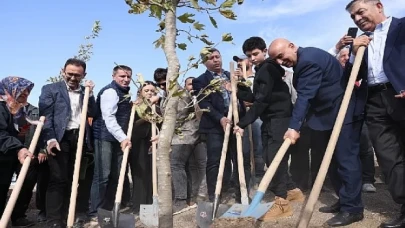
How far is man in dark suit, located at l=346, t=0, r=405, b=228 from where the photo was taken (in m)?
3.48

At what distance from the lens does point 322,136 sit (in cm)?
435

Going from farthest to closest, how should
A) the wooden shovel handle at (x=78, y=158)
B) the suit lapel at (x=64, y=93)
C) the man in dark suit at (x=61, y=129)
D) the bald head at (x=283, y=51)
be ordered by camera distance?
the suit lapel at (x=64, y=93) < the man in dark suit at (x=61, y=129) < the wooden shovel handle at (x=78, y=158) < the bald head at (x=283, y=51)

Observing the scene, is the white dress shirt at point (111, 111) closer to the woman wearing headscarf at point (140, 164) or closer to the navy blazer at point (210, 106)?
the woman wearing headscarf at point (140, 164)

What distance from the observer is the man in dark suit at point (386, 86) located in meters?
3.48

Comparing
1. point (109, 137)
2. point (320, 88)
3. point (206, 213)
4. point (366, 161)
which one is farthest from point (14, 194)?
point (366, 161)

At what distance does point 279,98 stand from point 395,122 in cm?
140

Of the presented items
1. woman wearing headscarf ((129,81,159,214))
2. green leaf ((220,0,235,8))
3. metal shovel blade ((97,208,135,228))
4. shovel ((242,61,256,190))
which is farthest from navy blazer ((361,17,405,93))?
woman wearing headscarf ((129,81,159,214))

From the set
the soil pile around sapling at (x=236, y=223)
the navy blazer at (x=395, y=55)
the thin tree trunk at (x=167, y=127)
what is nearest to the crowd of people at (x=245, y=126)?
the navy blazer at (x=395, y=55)

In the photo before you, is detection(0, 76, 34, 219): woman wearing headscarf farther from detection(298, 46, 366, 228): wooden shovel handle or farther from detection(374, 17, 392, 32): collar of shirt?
detection(374, 17, 392, 32): collar of shirt

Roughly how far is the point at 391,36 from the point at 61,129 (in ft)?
11.7

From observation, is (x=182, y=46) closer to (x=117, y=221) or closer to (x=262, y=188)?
(x=262, y=188)

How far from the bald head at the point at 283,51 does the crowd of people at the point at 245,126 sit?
0.03ft

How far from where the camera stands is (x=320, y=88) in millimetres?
4059

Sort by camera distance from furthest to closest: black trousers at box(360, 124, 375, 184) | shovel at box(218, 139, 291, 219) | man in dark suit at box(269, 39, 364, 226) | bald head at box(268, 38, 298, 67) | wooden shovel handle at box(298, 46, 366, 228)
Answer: black trousers at box(360, 124, 375, 184)
bald head at box(268, 38, 298, 67)
man in dark suit at box(269, 39, 364, 226)
shovel at box(218, 139, 291, 219)
wooden shovel handle at box(298, 46, 366, 228)
